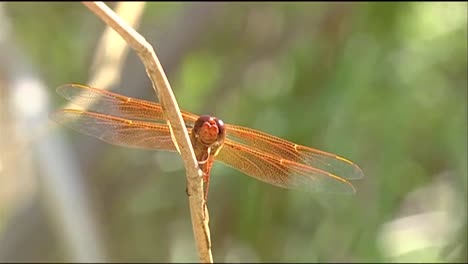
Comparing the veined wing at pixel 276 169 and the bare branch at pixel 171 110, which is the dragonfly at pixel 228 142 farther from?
the bare branch at pixel 171 110

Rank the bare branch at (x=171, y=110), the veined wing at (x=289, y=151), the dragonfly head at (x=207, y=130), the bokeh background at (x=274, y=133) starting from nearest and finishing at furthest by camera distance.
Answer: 1. the bare branch at (x=171, y=110)
2. the dragonfly head at (x=207, y=130)
3. the veined wing at (x=289, y=151)
4. the bokeh background at (x=274, y=133)

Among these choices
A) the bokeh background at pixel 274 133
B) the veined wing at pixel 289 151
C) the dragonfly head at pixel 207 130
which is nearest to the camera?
the dragonfly head at pixel 207 130

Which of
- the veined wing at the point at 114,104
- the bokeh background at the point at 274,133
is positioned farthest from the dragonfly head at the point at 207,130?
the bokeh background at the point at 274,133

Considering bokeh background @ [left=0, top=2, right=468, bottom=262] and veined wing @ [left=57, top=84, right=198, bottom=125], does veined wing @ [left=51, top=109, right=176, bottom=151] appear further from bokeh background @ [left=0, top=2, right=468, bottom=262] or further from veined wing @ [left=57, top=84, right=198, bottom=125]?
bokeh background @ [left=0, top=2, right=468, bottom=262]

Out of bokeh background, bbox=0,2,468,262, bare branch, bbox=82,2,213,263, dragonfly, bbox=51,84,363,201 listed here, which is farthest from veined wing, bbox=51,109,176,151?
bokeh background, bbox=0,2,468,262

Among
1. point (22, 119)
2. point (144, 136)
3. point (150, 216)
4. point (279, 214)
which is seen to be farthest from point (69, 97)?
point (150, 216)

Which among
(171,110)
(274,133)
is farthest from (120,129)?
(274,133)

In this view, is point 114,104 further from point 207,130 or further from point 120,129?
point 207,130
